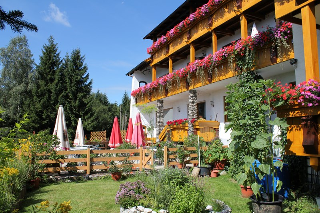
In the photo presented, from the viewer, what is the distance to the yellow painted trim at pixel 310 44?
512 centimetres

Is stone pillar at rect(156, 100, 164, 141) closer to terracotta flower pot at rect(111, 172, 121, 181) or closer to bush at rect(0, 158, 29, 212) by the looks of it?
terracotta flower pot at rect(111, 172, 121, 181)

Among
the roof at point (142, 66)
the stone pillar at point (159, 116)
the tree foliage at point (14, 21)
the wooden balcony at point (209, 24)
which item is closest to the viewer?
the tree foliage at point (14, 21)

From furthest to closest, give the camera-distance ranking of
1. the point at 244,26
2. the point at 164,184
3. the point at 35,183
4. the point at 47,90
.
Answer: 1. the point at 47,90
2. the point at 244,26
3. the point at 35,183
4. the point at 164,184

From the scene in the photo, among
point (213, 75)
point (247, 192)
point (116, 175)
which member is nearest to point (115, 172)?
point (116, 175)

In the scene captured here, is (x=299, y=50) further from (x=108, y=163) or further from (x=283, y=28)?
(x=108, y=163)

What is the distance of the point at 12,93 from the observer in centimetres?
2725

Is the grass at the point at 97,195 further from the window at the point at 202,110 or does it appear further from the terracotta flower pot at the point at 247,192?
the window at the point at 202,110

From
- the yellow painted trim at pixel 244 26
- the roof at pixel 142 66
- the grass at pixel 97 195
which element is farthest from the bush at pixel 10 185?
the roof at pixel 142 66

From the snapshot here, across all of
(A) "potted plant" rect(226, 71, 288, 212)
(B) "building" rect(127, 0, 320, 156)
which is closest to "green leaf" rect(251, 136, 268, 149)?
(A) "potted plant" rect(226, 71, 288, 212)

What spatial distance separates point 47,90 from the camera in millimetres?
25844

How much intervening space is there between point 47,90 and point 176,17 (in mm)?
15733

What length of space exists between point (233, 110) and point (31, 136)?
25.5ft

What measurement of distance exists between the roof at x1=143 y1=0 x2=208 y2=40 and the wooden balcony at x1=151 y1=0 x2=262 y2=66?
1.63 m

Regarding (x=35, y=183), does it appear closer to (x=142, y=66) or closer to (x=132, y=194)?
(x=132, y=194)
